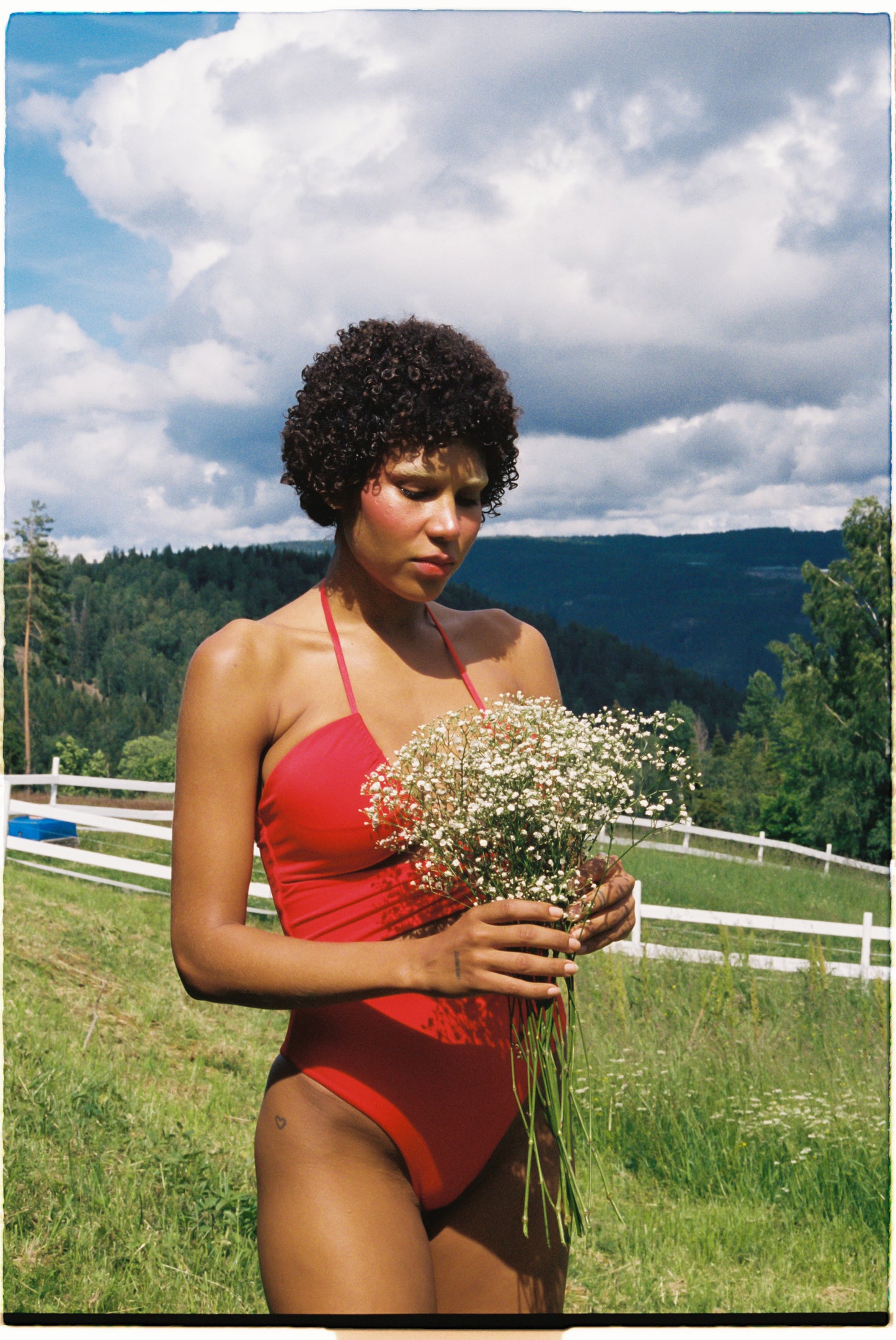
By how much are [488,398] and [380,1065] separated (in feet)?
3.77

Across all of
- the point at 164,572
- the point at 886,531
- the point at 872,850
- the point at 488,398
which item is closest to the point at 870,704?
the point at 872,850

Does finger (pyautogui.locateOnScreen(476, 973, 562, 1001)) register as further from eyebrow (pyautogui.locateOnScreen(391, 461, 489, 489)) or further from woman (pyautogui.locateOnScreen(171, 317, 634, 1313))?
eyebrow (pyautogui.locateOnScreen(391, 461, 489, 489))

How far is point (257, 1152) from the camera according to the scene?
169 centimetres

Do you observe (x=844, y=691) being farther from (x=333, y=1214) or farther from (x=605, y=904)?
(x=333, y=1214)

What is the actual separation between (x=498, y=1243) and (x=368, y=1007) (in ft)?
1.60

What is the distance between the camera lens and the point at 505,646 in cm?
204

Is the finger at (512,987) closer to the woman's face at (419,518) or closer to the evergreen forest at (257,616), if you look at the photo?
the woman's face at (419,518)

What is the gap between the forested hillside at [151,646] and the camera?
111ft

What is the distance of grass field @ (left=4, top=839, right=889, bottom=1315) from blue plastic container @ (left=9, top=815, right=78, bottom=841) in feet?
28.9

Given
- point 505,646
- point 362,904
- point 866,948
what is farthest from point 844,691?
point 362,904

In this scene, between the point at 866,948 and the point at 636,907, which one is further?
the point at 866,948

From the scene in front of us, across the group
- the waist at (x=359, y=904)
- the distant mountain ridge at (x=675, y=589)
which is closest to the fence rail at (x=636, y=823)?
the waist at (x=359, y=904)

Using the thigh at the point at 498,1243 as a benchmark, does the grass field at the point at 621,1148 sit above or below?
below

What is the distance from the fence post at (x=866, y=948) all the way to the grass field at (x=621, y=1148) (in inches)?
34.6
